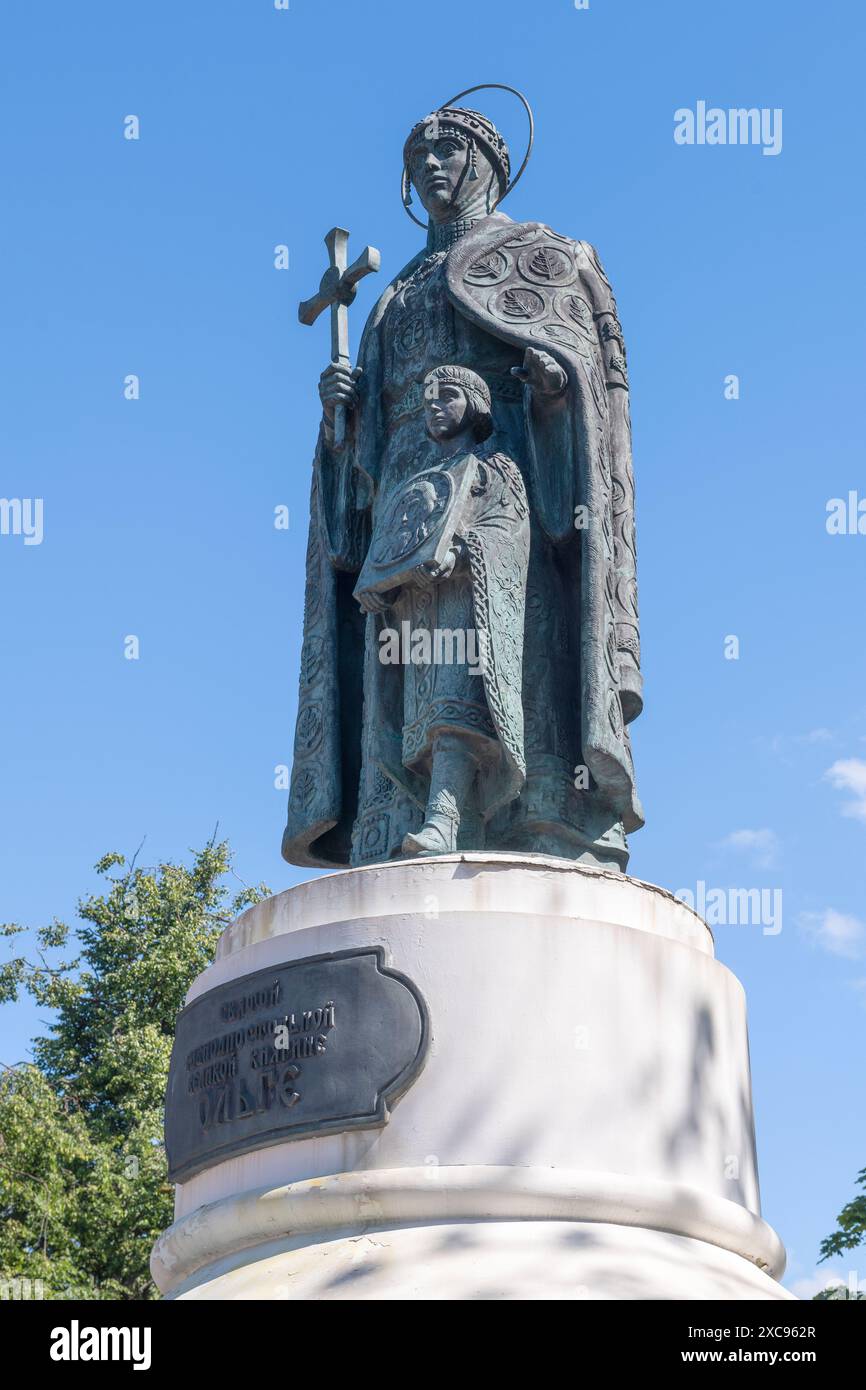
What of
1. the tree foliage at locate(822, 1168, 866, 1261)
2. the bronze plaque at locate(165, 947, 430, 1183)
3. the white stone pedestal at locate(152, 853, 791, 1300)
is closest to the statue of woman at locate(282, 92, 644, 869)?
the white stone pedestal at locate(152, 853, 791, 1300)

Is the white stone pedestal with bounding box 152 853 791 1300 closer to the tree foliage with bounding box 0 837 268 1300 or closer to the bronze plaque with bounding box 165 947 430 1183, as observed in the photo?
the bronze plaque with bounding box 165 947 430 1183

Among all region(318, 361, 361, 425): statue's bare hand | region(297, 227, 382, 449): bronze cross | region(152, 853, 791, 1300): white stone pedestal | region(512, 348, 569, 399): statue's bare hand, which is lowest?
region(152, 853, 791, 1300): white stone pedestal

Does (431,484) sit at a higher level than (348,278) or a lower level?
lower

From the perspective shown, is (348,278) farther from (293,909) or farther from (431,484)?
(293,909)

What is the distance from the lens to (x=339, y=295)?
8.97 m

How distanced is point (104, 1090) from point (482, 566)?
14085 millimetres

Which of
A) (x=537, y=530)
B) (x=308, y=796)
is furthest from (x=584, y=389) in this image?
(x=308, y=796)

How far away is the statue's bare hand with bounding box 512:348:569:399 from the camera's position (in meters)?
8.19

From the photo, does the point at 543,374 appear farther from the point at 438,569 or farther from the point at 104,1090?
the point at 104,1090

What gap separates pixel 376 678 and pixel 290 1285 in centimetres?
293

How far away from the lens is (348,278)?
892 cm

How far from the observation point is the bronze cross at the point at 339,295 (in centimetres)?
887

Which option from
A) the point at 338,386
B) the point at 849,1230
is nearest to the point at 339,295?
the point at 338,386

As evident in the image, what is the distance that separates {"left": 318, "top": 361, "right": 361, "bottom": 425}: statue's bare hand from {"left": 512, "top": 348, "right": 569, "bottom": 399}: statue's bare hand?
0.92m
